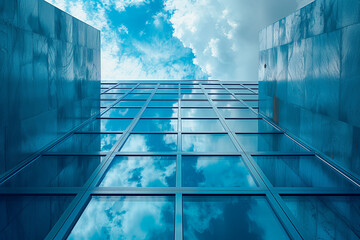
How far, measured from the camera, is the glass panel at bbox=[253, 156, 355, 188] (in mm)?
7274

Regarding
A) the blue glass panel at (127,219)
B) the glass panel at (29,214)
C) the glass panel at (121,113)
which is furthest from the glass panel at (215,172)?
the glass panel at (121,113)

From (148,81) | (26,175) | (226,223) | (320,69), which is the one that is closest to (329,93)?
(320,69)

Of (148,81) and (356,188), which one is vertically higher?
(148,81)

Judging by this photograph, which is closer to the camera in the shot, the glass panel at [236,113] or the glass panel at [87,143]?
the glass panel at [87,143]

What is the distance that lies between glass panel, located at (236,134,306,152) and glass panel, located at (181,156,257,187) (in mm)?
1203

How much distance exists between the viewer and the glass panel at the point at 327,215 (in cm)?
554

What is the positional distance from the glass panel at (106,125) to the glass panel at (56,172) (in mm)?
3345

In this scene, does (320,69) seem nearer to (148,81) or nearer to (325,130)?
(325,130)

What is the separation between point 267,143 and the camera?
34.2ft

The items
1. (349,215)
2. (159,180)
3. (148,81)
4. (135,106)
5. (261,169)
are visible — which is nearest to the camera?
(349,215)

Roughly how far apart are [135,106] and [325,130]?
11055mm

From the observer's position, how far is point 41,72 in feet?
30.2

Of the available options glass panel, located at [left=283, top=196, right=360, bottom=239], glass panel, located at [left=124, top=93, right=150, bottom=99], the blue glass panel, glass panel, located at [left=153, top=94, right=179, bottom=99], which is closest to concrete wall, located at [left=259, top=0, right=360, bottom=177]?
glass panel, located at [left=283, top=196, right=360, bottom=239]

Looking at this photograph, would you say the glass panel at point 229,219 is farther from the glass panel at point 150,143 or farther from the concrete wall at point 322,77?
the glass panel at point 150,143
